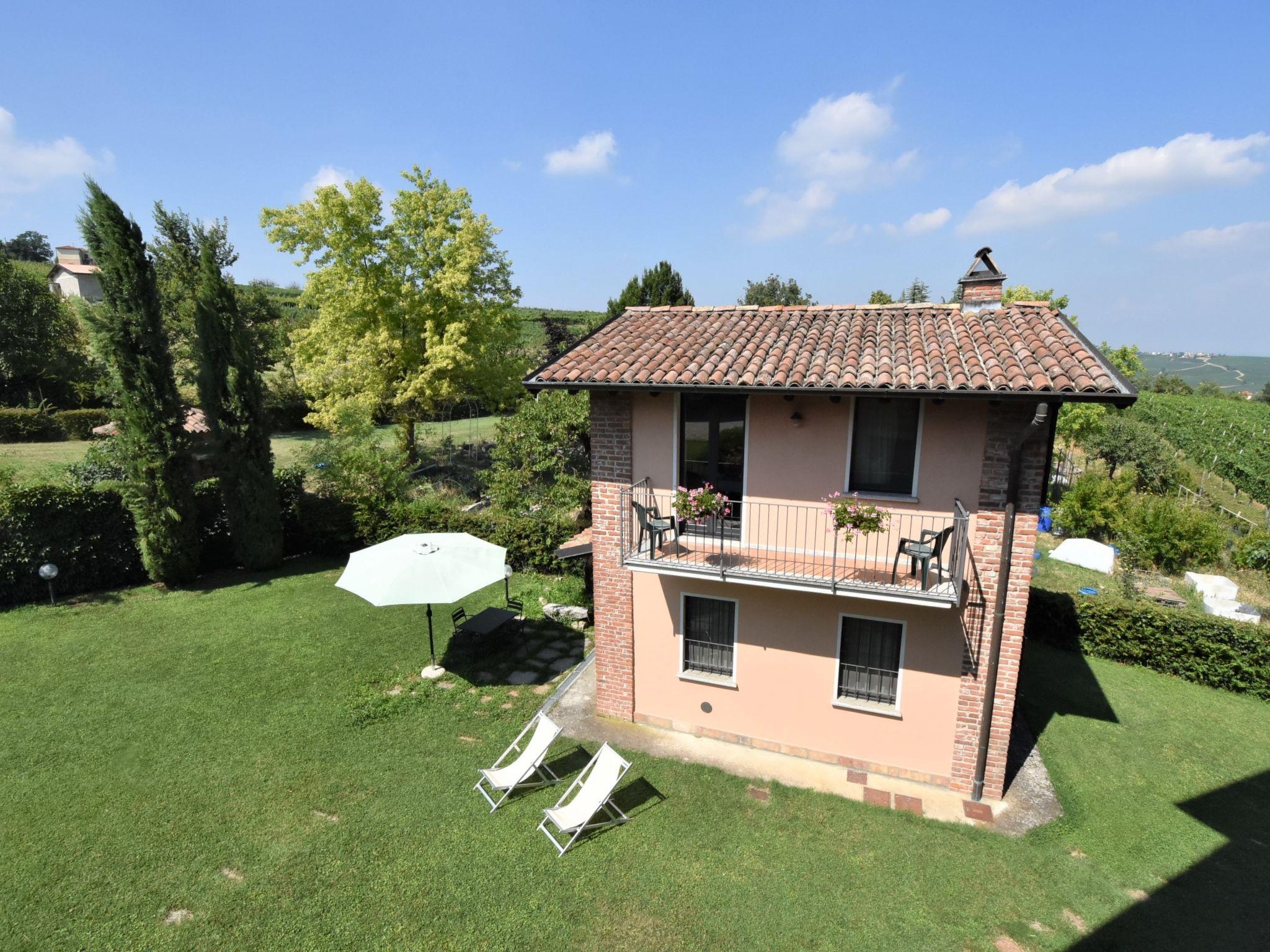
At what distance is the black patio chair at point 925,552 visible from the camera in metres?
7.01

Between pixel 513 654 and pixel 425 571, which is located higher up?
pixel 425 571

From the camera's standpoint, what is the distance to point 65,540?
46.1ft

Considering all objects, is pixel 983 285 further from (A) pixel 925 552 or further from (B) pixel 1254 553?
(B) pixel 1254 553

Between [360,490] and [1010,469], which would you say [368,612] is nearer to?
[360,490]

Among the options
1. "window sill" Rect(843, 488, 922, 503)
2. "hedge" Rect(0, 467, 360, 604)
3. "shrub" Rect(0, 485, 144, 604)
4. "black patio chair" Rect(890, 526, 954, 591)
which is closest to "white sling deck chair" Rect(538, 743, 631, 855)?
"black patio chair" Rect(890, 526, 954, 591)

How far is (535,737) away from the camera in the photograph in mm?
8477

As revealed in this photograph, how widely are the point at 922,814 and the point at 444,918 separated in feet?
19.9

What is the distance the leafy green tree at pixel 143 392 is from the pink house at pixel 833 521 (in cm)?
1190

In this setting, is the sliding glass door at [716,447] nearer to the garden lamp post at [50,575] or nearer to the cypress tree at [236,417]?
the cypress tree at [236,417]

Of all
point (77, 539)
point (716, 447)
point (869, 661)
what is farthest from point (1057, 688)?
point (77, 539)

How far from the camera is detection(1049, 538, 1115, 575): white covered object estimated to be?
16.8 metres

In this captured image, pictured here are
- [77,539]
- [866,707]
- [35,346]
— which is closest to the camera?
[866,707]

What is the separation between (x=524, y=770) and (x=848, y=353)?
7.29 meters

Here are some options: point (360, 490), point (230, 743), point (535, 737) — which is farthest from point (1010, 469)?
point (360, 490)
